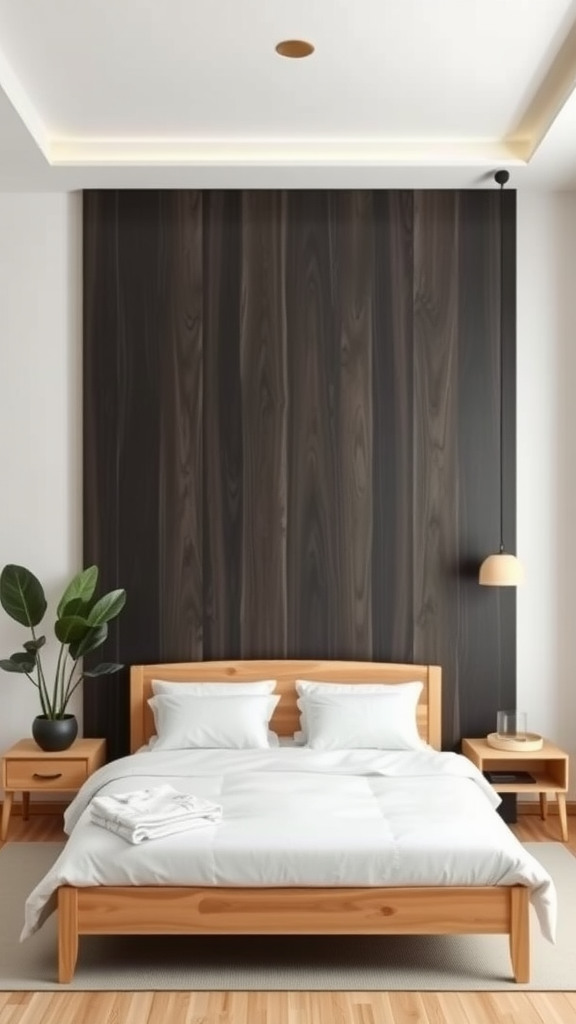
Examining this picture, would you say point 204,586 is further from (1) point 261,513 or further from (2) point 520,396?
(2) point 520,396

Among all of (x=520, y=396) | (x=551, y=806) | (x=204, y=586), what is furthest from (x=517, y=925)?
(x=520, y=396)

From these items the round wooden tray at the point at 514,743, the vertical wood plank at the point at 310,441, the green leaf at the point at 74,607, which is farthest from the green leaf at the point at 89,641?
the round wooden tray at the point at 514,743

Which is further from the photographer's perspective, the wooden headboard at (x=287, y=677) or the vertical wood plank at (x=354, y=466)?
the vertical wood plank at (x=354, y=466)

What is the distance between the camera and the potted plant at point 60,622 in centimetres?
480

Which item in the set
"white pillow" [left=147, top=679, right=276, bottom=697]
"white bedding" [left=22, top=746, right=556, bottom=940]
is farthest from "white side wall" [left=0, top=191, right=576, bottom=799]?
"white bedding" [left=22, top=746, right=556, bottom=940]

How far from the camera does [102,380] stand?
5172 millimetres

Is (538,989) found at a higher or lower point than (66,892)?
lower

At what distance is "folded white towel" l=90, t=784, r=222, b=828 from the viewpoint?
3511 millimetres

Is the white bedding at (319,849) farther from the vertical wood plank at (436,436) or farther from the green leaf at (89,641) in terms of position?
the vertical wood plank at (436,436)

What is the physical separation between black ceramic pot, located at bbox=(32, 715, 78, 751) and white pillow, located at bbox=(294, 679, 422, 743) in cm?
98

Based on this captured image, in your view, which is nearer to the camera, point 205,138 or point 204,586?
point 205,138

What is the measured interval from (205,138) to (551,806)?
3.38 m

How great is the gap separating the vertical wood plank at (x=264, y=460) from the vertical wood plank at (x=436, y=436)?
2.02ft

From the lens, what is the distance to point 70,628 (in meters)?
4.79
